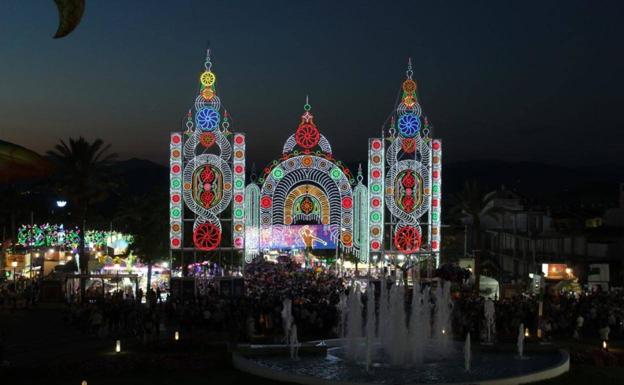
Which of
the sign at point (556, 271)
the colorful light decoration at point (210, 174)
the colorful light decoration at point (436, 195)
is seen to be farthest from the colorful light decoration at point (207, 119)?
the sign at point (556, 271)

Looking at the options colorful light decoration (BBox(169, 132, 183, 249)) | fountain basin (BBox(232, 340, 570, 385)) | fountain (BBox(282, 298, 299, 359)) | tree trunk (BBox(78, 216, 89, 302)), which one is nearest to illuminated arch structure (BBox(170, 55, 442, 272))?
colorful light decoration (BBox(169, 132, 183, 249))

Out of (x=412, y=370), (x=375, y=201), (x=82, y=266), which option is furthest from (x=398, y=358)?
(x=82, y=266)

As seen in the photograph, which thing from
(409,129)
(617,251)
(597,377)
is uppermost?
(409,129)

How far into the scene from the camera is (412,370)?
2044 centimetres

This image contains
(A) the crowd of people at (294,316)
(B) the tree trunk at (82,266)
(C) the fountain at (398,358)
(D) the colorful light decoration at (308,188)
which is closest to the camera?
(C) the fountain at (398,358)

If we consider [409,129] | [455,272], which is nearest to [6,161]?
[455,272]

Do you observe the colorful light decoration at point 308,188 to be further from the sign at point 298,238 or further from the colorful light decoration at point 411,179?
the colorful light decoration at point 411,179

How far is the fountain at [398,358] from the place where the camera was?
19422 millimetres

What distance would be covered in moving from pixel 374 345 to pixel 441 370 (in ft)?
12.1

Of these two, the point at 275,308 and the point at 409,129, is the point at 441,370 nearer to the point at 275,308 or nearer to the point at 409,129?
the point at 275,308

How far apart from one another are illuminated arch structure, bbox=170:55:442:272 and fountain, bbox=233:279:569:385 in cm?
1319

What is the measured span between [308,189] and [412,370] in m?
26.7

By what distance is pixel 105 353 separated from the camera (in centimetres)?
2267

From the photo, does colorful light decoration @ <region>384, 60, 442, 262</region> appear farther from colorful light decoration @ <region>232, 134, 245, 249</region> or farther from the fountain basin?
the fountain basin
